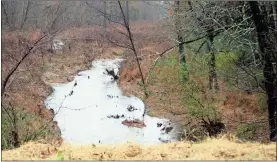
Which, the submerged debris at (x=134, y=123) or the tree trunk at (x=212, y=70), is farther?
the submerged debris at (x=134, y=123)

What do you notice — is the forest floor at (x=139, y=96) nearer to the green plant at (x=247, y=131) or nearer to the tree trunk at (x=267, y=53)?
the green plant at (x=247, y=131)

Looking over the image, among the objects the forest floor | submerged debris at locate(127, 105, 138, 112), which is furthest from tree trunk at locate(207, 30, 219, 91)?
A: submerged debris at locate(127, 105, 138, 112)

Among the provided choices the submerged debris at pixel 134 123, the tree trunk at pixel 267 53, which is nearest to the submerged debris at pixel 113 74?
the submerged debris at pixel 134 123

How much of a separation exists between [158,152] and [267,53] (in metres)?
4.27

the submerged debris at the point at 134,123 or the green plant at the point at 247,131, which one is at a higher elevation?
the submerged debris at the point at 134,123

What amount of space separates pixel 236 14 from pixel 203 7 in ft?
2.87

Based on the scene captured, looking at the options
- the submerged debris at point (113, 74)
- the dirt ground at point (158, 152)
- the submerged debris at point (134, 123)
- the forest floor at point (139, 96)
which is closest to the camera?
the dirt ground at point (158, 152)

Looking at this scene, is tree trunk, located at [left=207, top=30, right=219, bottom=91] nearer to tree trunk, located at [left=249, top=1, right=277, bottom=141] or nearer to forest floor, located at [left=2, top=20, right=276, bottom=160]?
forest floor, located at [left=2, top=20, right=276, bottom=160]

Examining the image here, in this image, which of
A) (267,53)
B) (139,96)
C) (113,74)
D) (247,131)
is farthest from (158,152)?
(113,74)

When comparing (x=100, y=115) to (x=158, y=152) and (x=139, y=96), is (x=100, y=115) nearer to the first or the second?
(x=139, y=96)

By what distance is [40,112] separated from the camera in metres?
16.9

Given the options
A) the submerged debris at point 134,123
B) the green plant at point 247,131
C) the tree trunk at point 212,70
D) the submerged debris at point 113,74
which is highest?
the submerged debris at point 113,74

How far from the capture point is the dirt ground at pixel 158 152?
7.00 meters

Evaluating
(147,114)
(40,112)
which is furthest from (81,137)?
(147,114)
